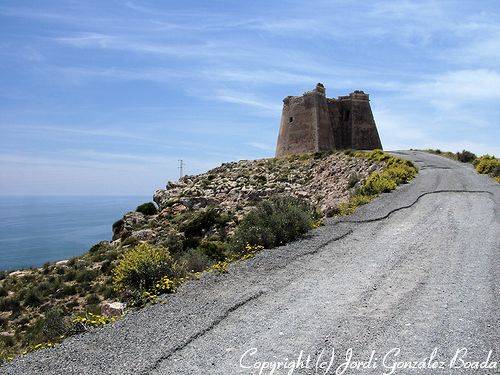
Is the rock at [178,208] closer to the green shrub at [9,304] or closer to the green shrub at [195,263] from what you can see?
the green shrub at [9,304]

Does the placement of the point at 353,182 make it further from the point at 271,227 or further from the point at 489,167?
the point at 271,227

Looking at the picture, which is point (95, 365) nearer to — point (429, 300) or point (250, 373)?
point (250, 373)

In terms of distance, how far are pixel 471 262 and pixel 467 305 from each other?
113 inches

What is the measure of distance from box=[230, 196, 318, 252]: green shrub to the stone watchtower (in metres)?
28.8

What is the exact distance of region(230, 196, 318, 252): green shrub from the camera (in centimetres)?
1176

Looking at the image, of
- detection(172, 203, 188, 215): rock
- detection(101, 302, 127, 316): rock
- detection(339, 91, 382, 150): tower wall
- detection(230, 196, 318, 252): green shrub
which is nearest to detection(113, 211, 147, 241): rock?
detection(172, 203, 188, 215): rock

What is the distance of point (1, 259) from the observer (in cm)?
12569

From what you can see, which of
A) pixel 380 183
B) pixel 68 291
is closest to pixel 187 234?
pixel 68 291

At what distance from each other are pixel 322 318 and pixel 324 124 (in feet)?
121

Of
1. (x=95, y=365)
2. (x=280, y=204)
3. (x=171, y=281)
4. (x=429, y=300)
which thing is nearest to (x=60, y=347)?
(x=95, y=365)

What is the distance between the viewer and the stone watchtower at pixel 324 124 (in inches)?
1655

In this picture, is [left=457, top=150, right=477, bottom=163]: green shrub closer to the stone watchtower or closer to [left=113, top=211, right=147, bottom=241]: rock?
the stone watchtower

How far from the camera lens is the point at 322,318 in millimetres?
6910

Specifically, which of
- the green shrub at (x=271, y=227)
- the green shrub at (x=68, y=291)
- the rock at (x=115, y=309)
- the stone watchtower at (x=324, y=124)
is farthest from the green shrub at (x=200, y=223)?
the stone watchtower at (x=324, y=124)
